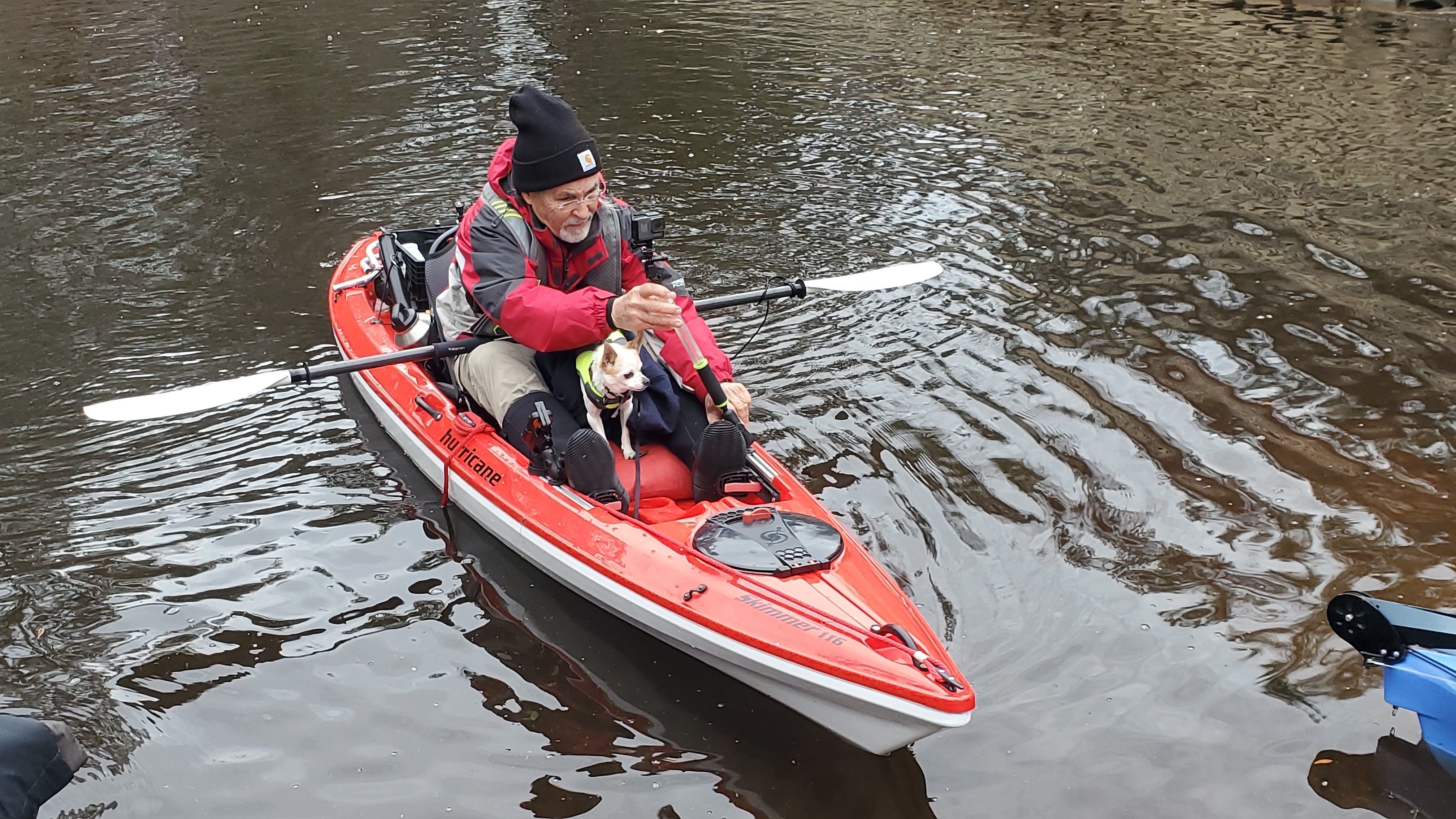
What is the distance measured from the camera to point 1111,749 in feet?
14.2

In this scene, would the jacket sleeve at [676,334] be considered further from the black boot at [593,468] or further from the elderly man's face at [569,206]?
the black boot at [593,468]

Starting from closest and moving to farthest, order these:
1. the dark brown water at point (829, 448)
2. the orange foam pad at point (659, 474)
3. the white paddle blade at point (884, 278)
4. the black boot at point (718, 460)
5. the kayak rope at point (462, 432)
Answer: the dark brown water at point (829, 448) → the black boot at point (718, 460) → the orange foam pad at point (659, 474) → the kayak rope at point (462, 432) → the white paddle blade at point (884, 278)

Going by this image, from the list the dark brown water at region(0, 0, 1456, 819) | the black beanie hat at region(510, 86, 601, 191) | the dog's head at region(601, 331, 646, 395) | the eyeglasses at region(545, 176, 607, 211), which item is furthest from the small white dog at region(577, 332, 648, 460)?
the dark brown water at region(0, 0, 1456, 819)

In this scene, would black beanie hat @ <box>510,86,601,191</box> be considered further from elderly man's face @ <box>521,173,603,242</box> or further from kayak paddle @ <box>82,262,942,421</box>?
kayak paddle @ <box>82,262,942,421</box>

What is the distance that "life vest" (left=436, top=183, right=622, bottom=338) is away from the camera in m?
5.19

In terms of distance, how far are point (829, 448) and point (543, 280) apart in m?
Result: 1.94

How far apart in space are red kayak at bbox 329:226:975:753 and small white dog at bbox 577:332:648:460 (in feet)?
0.67

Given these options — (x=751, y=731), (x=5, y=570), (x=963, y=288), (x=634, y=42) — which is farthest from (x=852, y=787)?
(x=634, y=42)

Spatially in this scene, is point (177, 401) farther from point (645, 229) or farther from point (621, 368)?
point (645, 229)

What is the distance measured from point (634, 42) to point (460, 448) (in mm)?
12173

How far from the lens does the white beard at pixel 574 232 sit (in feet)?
16.9

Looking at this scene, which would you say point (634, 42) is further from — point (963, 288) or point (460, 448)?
point (460, 448)

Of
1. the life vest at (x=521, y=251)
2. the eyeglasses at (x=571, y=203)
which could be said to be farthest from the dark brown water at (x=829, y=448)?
the eyeglasses at (x=571, y=203)

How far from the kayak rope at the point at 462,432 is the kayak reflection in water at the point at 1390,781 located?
371 cm
